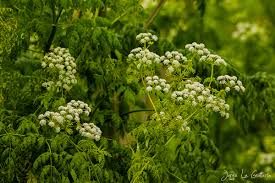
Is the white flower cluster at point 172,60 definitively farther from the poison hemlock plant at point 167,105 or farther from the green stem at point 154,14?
the green stem at point 154,14

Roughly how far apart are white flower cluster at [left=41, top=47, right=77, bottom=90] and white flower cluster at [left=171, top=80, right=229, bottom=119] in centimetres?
82

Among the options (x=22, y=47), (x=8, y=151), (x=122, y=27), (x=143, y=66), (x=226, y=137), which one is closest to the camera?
(x=8, y=151)

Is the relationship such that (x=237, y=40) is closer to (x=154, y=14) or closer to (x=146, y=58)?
(x=154, y=14)

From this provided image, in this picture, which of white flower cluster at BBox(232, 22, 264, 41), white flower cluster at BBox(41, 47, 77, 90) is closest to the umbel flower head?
white flower cluster at BBox(41, 47, 77, 90)

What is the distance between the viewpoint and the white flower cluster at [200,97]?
3.30 m

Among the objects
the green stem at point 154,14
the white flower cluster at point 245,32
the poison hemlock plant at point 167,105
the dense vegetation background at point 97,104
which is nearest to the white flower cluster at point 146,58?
the poison hemlock plant at point 167,105

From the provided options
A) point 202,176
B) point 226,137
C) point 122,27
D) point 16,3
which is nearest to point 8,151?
point 16,3

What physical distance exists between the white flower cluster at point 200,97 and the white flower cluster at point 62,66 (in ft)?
2.68

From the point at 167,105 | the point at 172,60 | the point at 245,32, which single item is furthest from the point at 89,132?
the point at 245,32

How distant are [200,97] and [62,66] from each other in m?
1.01

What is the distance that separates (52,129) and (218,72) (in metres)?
1.45

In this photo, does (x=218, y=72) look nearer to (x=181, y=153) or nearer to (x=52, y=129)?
(x=181, y=153)

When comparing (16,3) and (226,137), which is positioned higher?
(16,3)

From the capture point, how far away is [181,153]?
4188 millimetres
